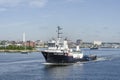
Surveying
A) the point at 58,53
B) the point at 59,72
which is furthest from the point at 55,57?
the point at 59,72

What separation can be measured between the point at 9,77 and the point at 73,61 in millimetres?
35564

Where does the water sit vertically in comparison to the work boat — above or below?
below

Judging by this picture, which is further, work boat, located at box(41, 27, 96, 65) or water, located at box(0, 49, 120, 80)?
work boat, located at box(41, 27, 96, 65)

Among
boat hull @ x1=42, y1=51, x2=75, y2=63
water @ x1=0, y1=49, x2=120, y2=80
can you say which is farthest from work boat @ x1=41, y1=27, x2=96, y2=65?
water @ x1=0, y1=49, x2=120, y2=80

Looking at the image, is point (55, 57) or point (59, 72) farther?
point (55, 57)

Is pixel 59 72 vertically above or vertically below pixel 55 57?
below

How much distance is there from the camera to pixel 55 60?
84.1m

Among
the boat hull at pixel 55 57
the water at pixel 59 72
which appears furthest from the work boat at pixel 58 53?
the water at pixel 59 72

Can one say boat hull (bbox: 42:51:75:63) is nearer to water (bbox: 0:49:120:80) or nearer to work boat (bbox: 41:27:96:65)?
work boat (bbox: 41:27:96:65)

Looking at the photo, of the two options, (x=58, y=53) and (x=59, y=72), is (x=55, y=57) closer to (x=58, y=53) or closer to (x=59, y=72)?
(x=58, y=53)

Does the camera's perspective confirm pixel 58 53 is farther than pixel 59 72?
Yes

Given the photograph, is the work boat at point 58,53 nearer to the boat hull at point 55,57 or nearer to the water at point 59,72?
the boat hull at point 55,57

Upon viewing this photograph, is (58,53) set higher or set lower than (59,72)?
higher

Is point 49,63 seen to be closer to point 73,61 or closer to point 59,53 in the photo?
point 59,53
